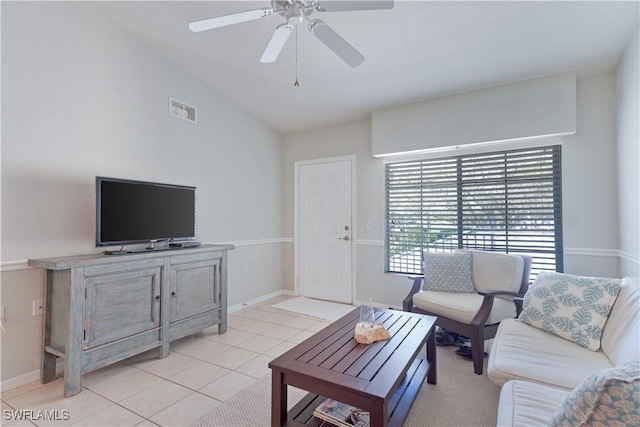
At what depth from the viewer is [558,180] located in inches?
125

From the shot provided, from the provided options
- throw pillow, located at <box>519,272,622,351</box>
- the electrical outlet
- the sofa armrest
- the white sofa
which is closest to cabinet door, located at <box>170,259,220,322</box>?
the electrical outlet

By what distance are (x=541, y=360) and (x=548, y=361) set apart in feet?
0.11

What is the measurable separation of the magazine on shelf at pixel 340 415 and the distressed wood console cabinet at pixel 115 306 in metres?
1.76

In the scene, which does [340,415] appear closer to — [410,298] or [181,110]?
[410,298]

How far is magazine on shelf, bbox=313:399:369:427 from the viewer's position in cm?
155

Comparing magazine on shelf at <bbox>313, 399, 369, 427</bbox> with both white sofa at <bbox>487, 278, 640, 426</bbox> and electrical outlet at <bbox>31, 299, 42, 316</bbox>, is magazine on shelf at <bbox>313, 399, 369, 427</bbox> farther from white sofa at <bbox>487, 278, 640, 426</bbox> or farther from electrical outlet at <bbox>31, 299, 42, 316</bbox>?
electrical outlet at <bbox>31, 299, 42, 316</bbox>

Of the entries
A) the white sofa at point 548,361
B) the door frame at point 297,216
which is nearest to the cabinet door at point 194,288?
the door frame at point 297,216

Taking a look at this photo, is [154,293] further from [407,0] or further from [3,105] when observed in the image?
[407,0]

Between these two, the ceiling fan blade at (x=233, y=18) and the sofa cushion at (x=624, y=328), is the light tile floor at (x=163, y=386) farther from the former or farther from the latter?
the ceiling fan blade at (x=233, y=18)

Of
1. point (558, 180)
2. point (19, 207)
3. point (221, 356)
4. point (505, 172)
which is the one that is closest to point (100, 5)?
point (19, 207)

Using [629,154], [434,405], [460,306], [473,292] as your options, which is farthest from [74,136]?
[629,154]

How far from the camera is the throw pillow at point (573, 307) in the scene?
196 cm

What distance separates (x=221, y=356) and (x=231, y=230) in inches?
67.4

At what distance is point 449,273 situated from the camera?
3213mm
